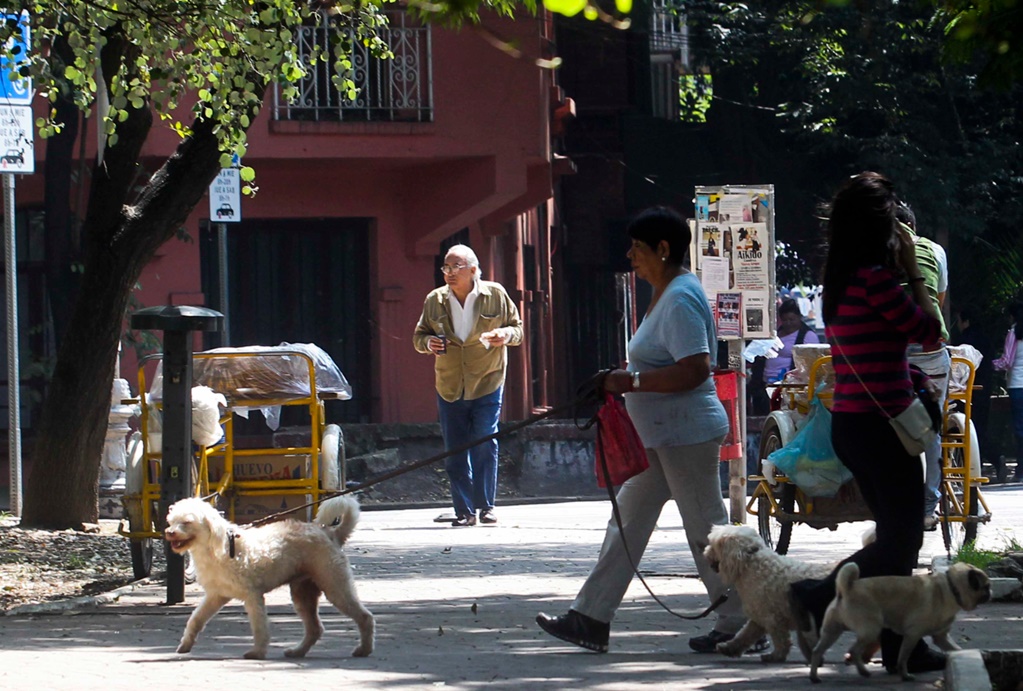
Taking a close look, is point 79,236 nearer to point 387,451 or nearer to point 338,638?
point 387,451

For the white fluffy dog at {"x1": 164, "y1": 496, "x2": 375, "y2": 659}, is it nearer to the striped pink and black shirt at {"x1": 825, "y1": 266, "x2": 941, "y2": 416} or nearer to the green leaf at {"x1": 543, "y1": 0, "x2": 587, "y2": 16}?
the striped pink and black shirt at {"x1": 825, "y1": 266, "x2": 941, "y2": 416}

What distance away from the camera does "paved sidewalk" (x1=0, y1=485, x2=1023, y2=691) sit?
7.13 meters

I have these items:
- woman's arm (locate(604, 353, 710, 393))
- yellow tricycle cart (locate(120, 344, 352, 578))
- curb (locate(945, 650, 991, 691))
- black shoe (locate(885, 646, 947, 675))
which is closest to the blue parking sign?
yellow tricycle cart (locate(120, 344, 352, 578))

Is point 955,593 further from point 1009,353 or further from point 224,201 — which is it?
point 1009,353

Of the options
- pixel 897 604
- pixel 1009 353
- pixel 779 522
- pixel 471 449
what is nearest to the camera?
pixel 897 604

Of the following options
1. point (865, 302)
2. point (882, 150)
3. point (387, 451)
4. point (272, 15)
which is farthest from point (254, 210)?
point (865, 302)

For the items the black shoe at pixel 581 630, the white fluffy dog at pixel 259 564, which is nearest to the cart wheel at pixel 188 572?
the white fluffy dog at pixel 259 564

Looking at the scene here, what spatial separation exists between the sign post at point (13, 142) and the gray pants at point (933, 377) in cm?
557

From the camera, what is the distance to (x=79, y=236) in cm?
1938

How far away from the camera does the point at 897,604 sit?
6758 mm

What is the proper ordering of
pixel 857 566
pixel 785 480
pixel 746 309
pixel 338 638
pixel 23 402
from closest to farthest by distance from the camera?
pixel 857 566
pixel 338 638
pixel 785 480
pixel 746 309
pixel 23 402

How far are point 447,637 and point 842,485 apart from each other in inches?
117

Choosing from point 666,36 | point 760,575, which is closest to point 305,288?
point 666,36

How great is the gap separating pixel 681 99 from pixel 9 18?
28.9 meters
